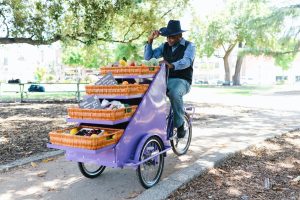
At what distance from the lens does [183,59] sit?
545 cm

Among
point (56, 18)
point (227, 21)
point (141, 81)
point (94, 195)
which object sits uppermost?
point (227, 21)

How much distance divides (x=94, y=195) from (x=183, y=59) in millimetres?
2254

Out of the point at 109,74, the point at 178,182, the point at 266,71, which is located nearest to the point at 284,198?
the point at 178,182

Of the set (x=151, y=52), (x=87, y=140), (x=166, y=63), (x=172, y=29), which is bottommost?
(x=87, y=140)

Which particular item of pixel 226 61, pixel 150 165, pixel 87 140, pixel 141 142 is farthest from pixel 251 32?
pixel 226 61

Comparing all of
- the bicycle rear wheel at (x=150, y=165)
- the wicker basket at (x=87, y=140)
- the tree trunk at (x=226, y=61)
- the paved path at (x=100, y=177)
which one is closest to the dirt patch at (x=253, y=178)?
the paved path at (x=100, y=177)

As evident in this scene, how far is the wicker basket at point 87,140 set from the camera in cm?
423

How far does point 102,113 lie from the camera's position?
4477 mm

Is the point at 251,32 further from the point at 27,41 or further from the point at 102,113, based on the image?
the point at 102,113

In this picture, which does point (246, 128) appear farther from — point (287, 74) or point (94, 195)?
point (287, 74)

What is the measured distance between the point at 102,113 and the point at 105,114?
5cm

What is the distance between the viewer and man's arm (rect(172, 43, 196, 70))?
540cm

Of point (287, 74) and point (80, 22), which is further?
point (287, 74)

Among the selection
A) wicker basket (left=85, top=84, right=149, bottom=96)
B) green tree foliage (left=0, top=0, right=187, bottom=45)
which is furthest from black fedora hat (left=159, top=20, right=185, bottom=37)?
green tree foliage (left=0, top=0, right=187, bottom=45)
